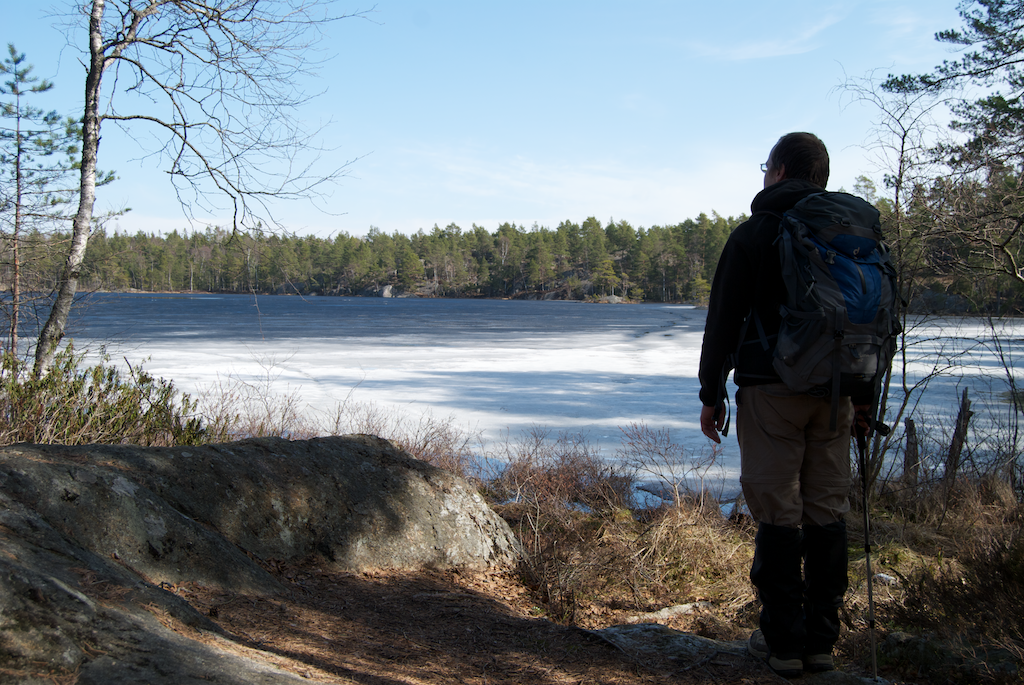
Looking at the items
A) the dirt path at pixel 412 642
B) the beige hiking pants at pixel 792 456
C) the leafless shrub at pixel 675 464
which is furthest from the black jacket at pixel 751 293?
the leafless shrub at pixel 675 464

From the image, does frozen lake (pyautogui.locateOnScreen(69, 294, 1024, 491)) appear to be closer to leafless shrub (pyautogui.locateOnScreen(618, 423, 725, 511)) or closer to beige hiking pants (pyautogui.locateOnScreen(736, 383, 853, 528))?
leafless shrub (pyautogui.locateOnScreen(618, 423, 725, 511))

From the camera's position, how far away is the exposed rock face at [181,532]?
1.88 metres

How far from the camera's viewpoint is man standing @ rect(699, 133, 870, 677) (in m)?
2.48

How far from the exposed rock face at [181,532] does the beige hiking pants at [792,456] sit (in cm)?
171

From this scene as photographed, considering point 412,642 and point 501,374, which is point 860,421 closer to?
point 412,642

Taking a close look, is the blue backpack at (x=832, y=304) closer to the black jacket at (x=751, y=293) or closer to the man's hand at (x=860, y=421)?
the black jacket at (x=751, y=293)

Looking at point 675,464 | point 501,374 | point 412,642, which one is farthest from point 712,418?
point 501,374

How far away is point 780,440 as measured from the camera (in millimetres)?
2471

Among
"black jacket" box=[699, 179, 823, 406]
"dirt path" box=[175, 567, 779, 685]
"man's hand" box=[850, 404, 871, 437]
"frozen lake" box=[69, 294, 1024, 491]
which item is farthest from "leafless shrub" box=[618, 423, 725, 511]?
"black jacket" box=[699, 179, 823, 406]

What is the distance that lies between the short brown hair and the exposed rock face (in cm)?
249

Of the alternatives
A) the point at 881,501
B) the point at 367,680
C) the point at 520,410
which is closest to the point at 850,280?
the point at 367,680

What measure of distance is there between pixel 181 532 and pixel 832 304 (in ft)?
9.57

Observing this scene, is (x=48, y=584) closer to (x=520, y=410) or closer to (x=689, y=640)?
Answer: (x=689, y=640)

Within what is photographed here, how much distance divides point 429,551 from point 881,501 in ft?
18.8
